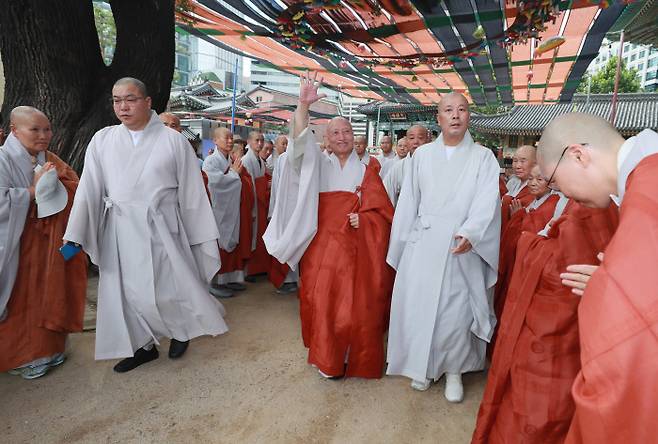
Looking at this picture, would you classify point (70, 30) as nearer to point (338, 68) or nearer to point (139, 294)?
point (139, 294)

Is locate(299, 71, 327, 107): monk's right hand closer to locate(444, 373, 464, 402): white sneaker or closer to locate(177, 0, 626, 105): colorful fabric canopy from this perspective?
locate(177, 0, 626, 105): colorful fabric canopy

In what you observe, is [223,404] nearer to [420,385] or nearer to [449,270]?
[420,385]

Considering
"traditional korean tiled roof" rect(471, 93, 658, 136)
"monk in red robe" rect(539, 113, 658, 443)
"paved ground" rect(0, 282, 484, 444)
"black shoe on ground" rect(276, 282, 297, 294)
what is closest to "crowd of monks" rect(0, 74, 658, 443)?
"paved ground" rect(0, 282, 484, 444)

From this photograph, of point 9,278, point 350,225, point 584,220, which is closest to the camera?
point 584,220

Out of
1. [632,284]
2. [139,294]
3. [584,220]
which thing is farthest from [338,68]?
[632,284]

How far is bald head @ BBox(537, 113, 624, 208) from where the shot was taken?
1.13 m

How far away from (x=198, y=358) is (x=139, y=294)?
0.68 m

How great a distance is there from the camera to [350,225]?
2.89 m

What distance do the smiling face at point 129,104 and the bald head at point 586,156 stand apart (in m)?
2.42

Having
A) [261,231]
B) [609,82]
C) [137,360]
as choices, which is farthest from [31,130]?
[609,82]

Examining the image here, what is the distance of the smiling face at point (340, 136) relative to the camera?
9.79ft

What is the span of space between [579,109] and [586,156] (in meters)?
25.6

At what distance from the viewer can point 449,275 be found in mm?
2512

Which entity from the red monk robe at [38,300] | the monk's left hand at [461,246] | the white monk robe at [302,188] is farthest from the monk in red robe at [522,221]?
the red monk robe at [38,300]
